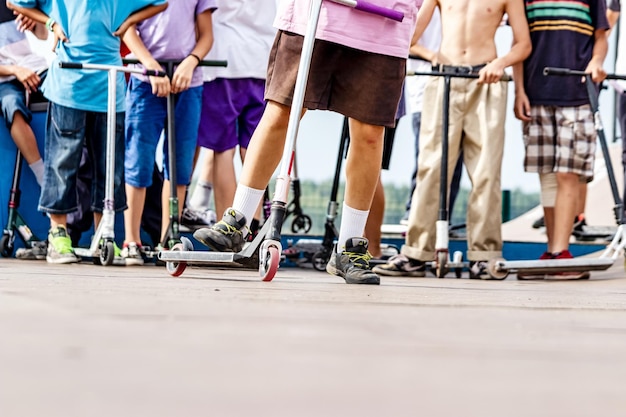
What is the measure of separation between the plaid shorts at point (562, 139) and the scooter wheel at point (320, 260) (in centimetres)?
134

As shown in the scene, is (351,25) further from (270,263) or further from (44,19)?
(44,19)

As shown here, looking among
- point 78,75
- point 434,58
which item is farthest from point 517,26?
point 78,75

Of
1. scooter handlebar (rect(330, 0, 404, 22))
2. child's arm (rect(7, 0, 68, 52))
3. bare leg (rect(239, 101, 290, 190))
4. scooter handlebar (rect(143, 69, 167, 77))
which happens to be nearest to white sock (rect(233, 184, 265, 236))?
bare leg (rect(239, 101, 290, 190))

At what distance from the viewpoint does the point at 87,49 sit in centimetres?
531

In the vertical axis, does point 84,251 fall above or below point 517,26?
below

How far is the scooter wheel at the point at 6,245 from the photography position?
19.5ft

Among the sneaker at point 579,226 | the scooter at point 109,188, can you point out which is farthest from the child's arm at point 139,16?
the sneaker at point 579,226

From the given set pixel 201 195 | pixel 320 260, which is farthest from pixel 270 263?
pixel 201 195

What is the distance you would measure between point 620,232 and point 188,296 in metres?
3.60

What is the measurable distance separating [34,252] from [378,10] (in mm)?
3183

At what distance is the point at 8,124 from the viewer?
608 centimetres

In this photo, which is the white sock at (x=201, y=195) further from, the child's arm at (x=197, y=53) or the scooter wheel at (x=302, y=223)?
the scooter wheel at (x=302, y=223)

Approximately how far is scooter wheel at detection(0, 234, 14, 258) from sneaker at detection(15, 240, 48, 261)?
218 mm

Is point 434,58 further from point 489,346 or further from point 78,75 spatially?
point 489,346
